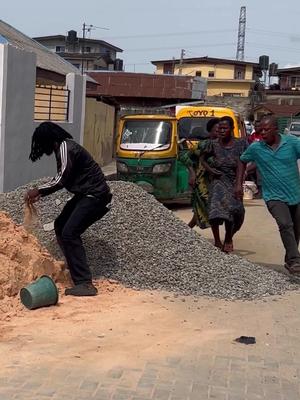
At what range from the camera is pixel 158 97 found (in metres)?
38.3

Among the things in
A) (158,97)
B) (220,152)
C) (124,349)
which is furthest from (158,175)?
(158,97)

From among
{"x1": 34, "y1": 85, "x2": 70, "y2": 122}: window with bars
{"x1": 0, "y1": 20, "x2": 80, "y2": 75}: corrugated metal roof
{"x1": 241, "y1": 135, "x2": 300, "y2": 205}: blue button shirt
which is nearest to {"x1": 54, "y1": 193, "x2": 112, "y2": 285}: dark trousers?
{"x1": 241, "y1": 135, "x2": 300, "y2": 205}: blue button shirt

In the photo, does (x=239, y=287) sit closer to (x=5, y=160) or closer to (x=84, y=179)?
(x=84, y=179)

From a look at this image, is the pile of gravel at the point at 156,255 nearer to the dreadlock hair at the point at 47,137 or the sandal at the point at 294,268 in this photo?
the sandal at the point at 294,268

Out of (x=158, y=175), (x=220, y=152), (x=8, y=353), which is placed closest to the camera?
(x=8, y=353)

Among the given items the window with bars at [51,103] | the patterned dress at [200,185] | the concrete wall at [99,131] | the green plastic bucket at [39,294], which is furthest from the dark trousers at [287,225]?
the concrete wall at [99,131]

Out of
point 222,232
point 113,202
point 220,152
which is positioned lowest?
point 222,232

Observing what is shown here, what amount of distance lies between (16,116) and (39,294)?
6.69 meters

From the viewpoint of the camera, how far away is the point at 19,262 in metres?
5.88

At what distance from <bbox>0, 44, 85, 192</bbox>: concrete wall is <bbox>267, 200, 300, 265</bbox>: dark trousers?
5831mm

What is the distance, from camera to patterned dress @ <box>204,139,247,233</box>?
25.8ft

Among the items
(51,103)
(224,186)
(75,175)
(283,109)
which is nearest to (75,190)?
(75,175)

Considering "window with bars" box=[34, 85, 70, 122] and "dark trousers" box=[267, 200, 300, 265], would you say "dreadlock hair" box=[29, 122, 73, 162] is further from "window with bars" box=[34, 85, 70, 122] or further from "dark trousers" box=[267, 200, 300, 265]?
"window with bars" box=[34, 85, 70, 122]

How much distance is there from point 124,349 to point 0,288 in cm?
150
